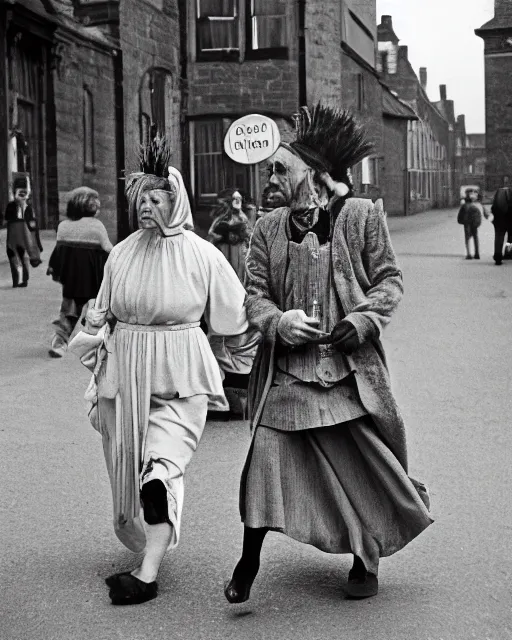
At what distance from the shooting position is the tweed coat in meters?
4.42

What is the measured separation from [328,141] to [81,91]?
2013cm

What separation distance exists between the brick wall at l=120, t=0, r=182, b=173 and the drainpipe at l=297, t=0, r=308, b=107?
290 cm

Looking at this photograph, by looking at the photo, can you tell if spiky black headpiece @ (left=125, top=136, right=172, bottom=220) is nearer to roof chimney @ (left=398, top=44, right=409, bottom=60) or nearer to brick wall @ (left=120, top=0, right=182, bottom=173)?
brick wall @ (left=120, top=0, right=182, bottom=173)

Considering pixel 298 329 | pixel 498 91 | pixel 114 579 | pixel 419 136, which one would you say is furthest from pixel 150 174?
pixel 419 136

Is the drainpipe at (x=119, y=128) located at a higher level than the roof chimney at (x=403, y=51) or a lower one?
lower

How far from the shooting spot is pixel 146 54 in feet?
88.6

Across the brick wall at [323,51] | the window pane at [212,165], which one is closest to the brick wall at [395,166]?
the brick wall at [323,51]

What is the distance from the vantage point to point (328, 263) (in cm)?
450

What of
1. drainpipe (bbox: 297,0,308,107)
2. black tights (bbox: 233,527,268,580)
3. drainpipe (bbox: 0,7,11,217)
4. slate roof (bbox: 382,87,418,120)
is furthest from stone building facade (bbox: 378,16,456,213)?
black tights (bbox: 233,527,268,580)

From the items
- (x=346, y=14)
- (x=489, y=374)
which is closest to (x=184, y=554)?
(x=489, y=374)

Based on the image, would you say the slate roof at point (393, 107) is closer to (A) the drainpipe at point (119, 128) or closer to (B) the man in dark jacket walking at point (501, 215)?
(A) the drainpipe at point (119, 128)

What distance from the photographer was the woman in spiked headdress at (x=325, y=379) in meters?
4.39

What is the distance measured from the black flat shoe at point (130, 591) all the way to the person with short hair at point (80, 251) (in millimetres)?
6514

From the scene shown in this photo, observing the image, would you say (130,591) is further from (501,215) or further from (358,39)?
(358,39)
